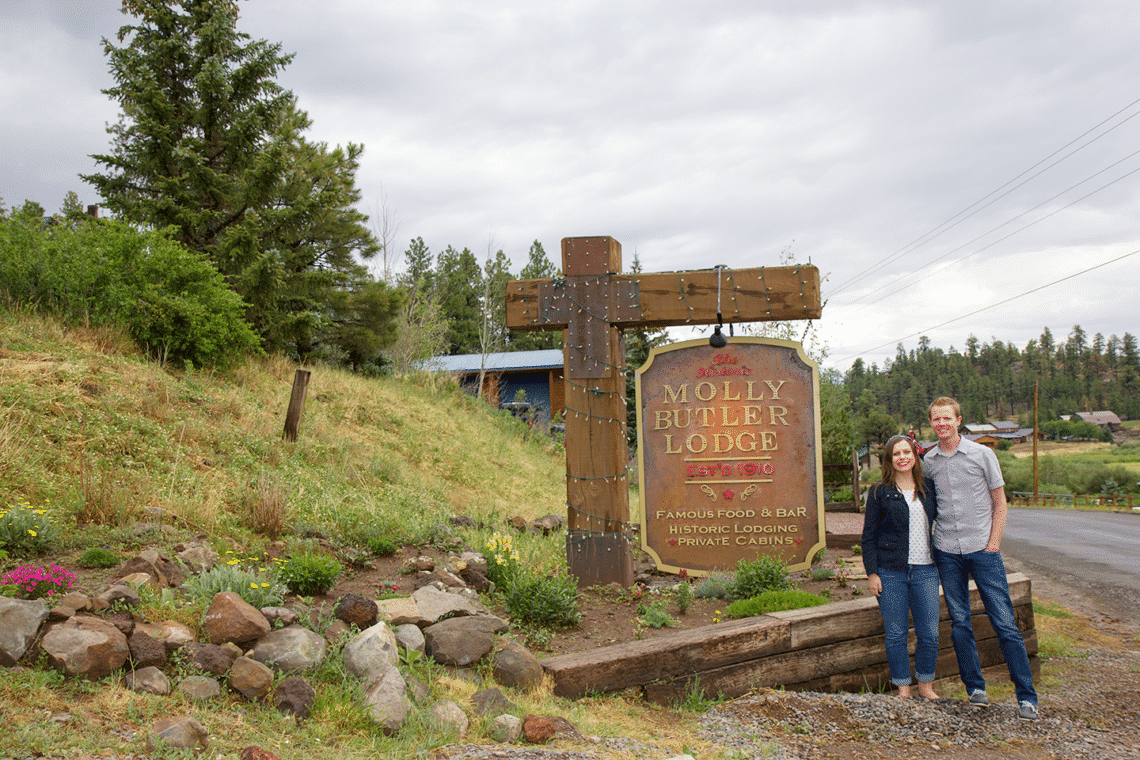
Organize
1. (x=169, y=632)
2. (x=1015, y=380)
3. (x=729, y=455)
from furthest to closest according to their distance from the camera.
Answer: (x=1015, y=380) → (x=729, y=455) → (x=169, y=632)

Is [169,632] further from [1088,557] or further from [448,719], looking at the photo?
[1088,557]

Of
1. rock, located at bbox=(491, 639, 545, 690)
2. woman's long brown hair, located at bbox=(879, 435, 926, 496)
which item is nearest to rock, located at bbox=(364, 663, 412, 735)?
rock, located at bbox=(491, 639, 545, 690)

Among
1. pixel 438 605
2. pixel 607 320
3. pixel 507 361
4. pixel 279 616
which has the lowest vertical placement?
pixel 438 605

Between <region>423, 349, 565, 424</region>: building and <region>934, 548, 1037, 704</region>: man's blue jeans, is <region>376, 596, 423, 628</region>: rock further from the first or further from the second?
<region>423, 349, 565, 424</region>: building

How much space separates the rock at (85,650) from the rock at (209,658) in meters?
0.27

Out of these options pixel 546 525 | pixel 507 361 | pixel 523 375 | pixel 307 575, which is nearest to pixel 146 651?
pixel 307 575

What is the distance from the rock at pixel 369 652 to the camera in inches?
145

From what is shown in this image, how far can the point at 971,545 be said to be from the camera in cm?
432

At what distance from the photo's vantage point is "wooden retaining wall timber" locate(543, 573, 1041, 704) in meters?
4.21

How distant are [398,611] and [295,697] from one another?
42.3 inches

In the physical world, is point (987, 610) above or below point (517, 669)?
above

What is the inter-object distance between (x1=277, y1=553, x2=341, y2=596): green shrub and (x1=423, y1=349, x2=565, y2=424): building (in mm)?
25237

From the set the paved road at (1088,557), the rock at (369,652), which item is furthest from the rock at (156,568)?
the paved road at (1088,557)

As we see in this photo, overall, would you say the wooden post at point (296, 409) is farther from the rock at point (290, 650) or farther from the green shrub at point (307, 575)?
the rock at point (290, 650)
